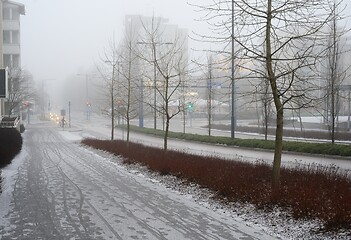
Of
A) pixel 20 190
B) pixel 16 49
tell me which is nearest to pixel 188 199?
pixel 20 190

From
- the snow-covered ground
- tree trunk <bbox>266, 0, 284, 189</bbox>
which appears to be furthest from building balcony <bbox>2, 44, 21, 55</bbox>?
tree trunk <bbox>266, 0, 284, 189</bbox>

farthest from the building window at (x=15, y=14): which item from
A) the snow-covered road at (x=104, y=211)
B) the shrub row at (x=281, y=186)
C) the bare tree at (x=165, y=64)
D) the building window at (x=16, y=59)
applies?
the shrub row at (x=281, y=186)

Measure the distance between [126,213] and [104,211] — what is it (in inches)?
18.9

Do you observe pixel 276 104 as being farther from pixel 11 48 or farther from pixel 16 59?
pixel 16 59

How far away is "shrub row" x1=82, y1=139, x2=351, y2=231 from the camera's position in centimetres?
707

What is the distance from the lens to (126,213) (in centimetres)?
827

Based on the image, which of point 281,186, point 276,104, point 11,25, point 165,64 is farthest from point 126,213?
point 11,25

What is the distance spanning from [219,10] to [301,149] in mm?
12341

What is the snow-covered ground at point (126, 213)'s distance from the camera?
22.5 feet

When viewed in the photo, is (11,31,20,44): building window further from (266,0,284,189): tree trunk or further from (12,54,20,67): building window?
(266,0,284,189): tree trunk

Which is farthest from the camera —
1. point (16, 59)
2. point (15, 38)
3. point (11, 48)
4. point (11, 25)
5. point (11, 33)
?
point (15, 38)

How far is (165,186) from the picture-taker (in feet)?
37.9

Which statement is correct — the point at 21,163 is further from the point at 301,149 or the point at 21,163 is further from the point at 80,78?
the point at 80,78

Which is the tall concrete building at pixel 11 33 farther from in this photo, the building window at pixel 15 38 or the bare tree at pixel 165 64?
the bare tree at pixel 165 64
